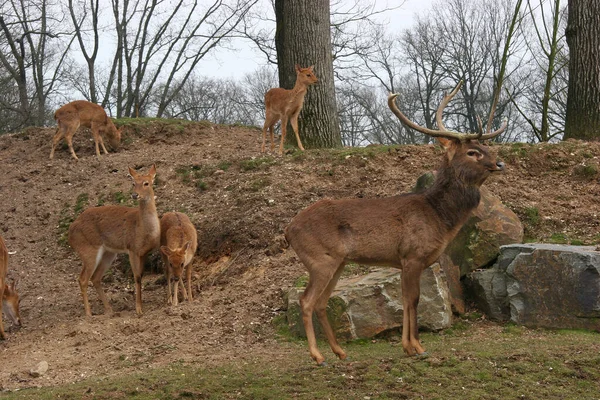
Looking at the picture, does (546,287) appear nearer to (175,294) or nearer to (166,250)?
(175,294)

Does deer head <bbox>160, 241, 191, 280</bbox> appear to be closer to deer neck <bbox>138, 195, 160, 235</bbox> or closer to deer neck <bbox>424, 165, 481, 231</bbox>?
deer neck <bbox>138, 195, 160, 235</bbox>

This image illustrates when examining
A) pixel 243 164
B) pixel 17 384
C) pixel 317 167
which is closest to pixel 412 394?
pixel 17 384

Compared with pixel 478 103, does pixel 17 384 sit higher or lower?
lower

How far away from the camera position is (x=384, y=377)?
6.29 m

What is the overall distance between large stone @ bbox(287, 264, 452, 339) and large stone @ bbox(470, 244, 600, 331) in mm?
697

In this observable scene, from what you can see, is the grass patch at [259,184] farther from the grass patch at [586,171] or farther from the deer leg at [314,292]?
the deer leg at [314,292]

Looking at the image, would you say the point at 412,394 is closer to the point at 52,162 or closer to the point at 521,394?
the point at 521,394

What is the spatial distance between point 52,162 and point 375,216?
10.5 m

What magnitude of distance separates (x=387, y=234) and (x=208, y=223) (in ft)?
17.2

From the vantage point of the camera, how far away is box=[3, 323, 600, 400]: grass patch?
604 centimetres

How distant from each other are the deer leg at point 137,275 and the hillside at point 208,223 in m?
0.15

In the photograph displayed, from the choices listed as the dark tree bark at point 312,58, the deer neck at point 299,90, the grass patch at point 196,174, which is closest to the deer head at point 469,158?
the grass patch at point 196,174

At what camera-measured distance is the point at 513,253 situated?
28.4 ft

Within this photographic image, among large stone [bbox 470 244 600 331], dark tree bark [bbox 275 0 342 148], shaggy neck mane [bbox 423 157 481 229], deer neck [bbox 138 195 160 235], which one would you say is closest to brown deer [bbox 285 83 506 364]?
shaggy neck mane [bbox 423 157 481 229]
